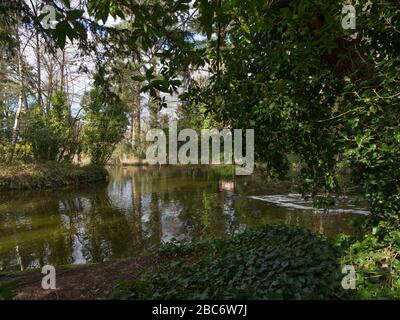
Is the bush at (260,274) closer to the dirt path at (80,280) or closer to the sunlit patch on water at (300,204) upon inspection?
the dirt path at (80,280)

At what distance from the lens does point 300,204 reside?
482 inches

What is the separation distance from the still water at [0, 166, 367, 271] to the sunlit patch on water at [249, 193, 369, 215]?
0.10 feet

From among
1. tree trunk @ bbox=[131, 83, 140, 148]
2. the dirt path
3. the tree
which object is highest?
tree trunk @ bbox=[131, 83, 140, 148]

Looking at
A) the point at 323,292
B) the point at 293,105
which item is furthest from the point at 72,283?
the point at 293,105

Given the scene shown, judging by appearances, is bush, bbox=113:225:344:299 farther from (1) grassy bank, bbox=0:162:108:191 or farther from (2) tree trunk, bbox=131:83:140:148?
(2) tree trunk, bbox=131:83:140:148

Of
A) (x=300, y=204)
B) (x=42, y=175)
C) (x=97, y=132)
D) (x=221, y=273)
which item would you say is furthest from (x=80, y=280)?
(x=97, y=132)

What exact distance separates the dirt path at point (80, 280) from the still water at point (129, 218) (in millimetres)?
1717

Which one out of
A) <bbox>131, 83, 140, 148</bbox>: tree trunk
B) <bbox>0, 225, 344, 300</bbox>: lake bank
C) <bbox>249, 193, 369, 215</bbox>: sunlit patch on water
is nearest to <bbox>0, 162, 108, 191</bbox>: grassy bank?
<bbox>249, 193, 369, 215</bbox>: sunlit patch on water

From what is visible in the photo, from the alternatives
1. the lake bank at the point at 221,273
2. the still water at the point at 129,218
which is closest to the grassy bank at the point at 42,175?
the still water at the point at 129,218

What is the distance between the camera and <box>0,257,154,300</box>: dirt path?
4.70 m

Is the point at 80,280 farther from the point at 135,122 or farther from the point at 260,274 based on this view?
the point at 135,122

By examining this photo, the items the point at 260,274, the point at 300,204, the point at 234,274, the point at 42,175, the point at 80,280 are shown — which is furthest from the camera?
the point at 42,175

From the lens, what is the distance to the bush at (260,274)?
3271 mm

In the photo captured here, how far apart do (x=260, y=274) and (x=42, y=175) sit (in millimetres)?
16906
